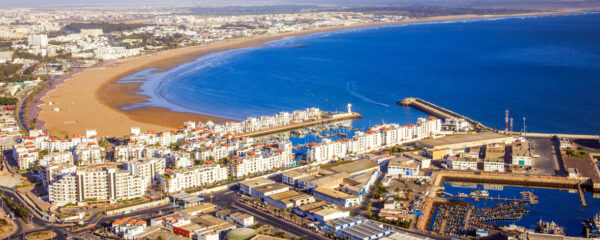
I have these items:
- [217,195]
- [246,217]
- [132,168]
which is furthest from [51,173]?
[246,217]

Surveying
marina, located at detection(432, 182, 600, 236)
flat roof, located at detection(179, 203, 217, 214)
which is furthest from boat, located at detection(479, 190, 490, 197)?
flat roof, located at detection(179, 203, 217, 214)

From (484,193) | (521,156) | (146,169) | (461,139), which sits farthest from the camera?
(461,139)

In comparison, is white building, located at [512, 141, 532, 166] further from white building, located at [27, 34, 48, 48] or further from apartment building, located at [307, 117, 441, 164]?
white building, located at [27, 34, 48, 48]

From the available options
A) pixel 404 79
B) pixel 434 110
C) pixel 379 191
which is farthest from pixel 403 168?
pixel 404 79

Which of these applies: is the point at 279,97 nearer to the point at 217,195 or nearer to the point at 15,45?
the point at 217,195

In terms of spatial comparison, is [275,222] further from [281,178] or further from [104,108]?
[104,108]

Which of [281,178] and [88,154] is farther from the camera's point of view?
[88,154]
